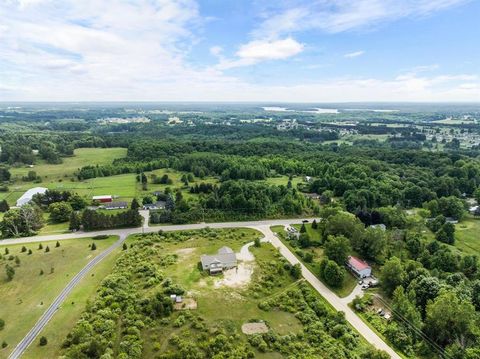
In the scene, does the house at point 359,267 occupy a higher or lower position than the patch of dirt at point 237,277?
higher

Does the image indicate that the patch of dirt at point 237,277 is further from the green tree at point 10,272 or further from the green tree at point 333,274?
the green tree at point 10,272

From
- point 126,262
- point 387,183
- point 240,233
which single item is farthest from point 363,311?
point 387,183

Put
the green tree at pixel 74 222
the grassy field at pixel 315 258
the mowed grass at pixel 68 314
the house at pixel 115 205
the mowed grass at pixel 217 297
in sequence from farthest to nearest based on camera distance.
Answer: the house at pixel 115 205
the green tree at pixel 74 222
the grassy field at pixel 315 258
the mowed grass at pixel 217 297
the mowed grass at pixel 68 314

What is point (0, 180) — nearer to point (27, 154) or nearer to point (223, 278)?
point (27, 154)

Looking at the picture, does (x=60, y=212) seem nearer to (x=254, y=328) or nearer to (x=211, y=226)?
(x=211, y=226)

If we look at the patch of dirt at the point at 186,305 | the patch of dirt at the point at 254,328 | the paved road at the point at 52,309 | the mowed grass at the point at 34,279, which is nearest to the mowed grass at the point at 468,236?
the patch of dirt at the point at 254,328

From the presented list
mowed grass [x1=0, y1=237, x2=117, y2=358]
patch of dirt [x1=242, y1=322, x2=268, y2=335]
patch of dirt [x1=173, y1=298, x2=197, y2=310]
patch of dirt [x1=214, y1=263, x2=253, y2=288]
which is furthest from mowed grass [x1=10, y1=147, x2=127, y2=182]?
patch of dirt [x1=242, y1=322, x2=268, y2=335]

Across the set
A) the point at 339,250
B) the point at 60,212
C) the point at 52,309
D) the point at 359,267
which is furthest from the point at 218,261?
the point at 60,212

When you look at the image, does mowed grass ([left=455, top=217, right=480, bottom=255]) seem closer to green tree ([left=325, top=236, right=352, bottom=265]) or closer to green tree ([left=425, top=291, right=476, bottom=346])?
green tree ([left=325, top=236, right=352, bottom=265])
